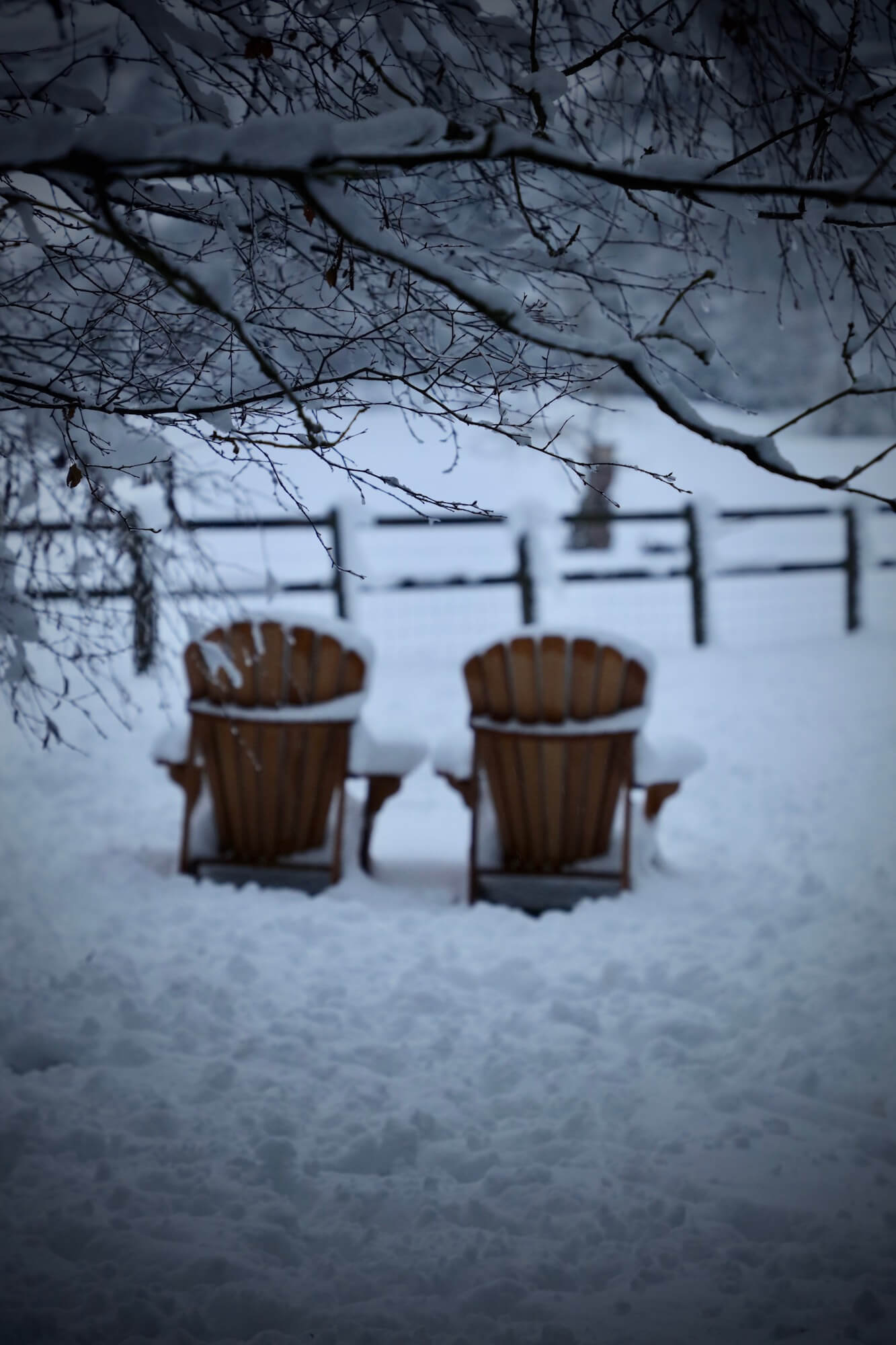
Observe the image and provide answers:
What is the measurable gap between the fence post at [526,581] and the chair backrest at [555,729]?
4.76m

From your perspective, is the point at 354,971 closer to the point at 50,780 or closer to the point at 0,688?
the point at 0,688

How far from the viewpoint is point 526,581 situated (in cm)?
865

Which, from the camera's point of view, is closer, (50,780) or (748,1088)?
(748,1088)

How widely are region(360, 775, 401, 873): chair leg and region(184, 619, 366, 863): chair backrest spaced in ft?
0.62

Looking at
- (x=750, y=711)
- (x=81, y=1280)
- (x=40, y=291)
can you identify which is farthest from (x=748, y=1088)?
(x=750, y=711)

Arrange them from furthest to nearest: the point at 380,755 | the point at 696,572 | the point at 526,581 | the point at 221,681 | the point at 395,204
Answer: the point at 696,572 < the point at 526,581 < the point at 380,755 < the point at 221,681 < the point at 395,204

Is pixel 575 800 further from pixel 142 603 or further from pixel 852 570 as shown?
pixel 852 570

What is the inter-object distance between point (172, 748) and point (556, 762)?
1678 millimetres

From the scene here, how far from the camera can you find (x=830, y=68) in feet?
6.96

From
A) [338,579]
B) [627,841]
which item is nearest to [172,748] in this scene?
[627,841]

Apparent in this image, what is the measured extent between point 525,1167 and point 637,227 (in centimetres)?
206

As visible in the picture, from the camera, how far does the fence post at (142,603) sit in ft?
8.48

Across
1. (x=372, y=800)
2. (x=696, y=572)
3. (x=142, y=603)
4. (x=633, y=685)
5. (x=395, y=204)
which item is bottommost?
(x=372, y=800)

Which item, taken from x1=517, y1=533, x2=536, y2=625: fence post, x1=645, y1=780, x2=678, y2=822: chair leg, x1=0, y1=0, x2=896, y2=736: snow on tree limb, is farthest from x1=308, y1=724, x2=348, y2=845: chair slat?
x1=517, y1=533, x2=536, y2=625: fence post
